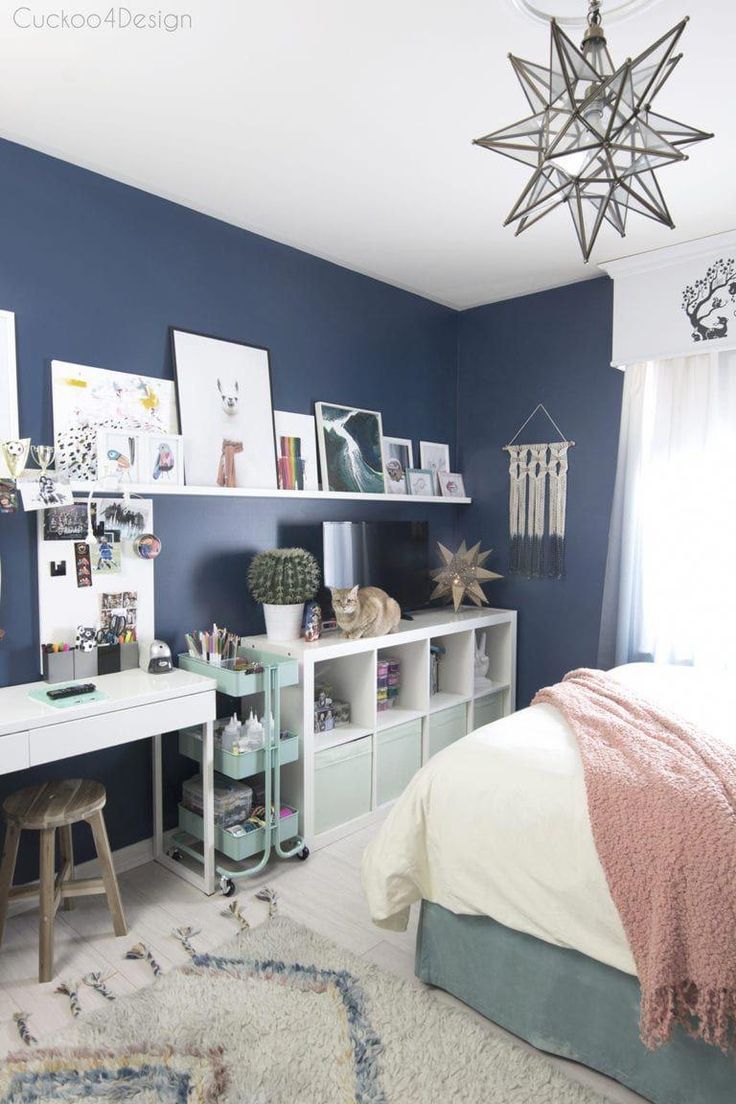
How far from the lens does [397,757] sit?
11.0ft

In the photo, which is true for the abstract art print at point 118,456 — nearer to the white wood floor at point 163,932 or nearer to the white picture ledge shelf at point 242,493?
the white picture ledge shelf at point 242,493

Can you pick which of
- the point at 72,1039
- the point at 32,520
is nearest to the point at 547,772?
the point at 72,1039

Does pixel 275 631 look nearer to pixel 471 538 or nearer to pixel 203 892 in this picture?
pixel 203 892

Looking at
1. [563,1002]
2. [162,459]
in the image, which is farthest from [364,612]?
[563,1002]

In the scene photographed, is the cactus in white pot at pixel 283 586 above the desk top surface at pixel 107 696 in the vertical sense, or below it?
above

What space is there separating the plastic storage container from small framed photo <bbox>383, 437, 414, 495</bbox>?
1.69 metres

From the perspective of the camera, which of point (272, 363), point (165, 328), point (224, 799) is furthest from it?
point (272, 363)

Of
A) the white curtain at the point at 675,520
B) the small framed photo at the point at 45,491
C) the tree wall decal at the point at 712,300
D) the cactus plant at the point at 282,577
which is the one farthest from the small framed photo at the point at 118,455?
the tree wall decal at the point at 712,300

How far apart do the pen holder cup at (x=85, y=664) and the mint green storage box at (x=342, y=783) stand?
94 cm

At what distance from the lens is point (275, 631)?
303cm

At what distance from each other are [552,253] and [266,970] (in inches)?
124

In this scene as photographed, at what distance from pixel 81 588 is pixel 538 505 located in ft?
7.96

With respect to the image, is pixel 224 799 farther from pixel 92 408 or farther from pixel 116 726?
pixel 92 408

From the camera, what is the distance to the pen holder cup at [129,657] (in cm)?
269
